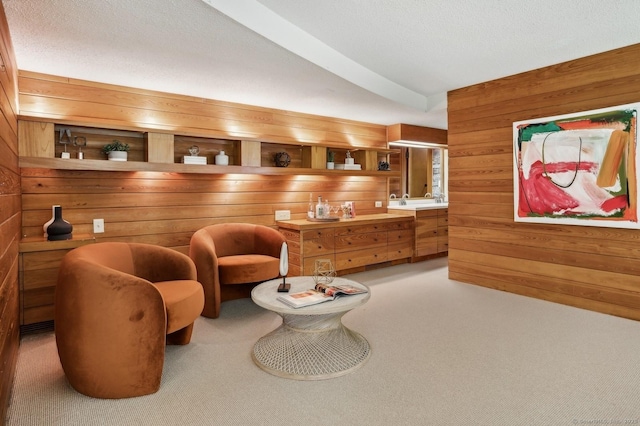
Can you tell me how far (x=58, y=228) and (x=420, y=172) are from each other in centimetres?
555

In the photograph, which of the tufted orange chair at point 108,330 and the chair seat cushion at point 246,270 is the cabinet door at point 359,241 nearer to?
the chair seat cushion at point 246,270

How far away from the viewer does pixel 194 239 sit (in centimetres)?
346

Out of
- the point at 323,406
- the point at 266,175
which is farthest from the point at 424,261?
the point at 323,406

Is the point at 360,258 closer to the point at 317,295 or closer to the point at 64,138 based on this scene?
the point at 317,295

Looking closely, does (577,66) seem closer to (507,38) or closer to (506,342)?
(507,38)

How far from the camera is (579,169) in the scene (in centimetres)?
344

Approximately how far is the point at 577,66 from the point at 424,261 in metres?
3.25

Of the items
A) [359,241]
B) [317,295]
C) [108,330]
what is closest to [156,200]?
[108,330]

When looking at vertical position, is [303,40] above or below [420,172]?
above

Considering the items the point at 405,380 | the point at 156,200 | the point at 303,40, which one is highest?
the point at 303,40

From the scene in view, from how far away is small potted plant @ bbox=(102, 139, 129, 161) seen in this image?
3455 mm

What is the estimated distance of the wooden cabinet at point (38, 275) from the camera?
2.88m

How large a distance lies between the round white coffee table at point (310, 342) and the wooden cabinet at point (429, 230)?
125 inches

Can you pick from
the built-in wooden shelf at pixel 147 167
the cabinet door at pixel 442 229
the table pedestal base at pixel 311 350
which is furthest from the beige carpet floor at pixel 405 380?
the cabinet door at pixel 442 229
